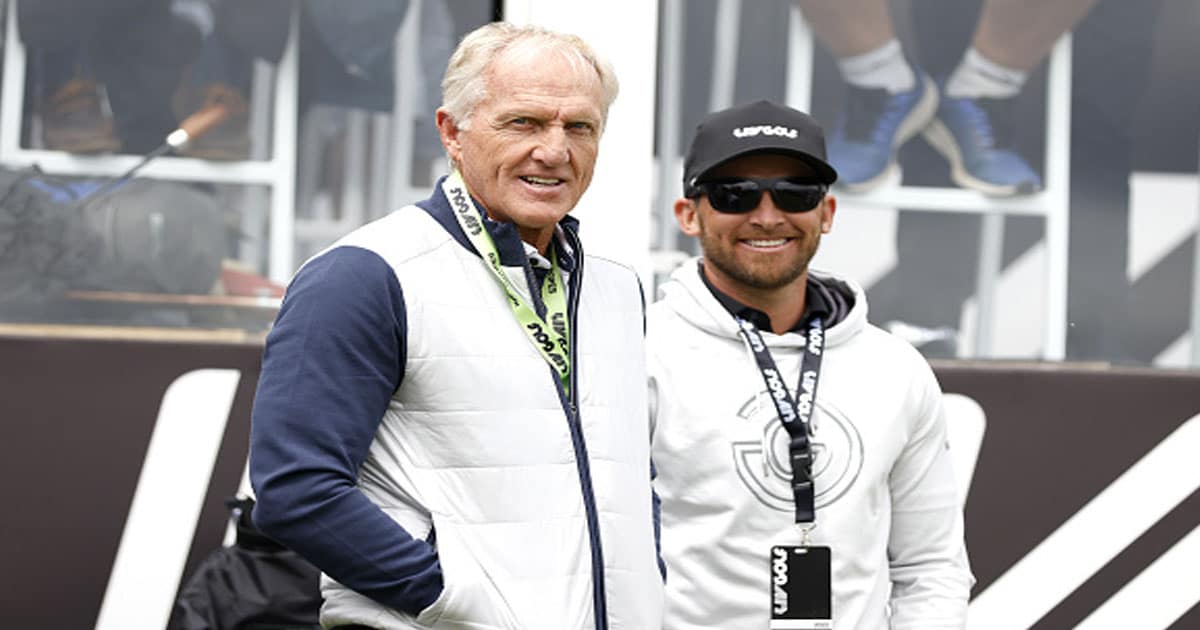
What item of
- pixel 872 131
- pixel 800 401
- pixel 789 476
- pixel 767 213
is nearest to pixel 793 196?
pixel 767 213

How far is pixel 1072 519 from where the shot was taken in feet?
13.1

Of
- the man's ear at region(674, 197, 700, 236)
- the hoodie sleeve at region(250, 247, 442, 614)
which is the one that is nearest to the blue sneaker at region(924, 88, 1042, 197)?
the man's ear at region(674, 197, 700, 236)

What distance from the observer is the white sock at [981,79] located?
13.3 ft

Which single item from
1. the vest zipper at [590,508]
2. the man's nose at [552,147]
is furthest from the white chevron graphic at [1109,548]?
the man's nose at [552,147]

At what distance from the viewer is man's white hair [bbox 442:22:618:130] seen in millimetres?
2012

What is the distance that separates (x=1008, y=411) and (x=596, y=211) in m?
1.12

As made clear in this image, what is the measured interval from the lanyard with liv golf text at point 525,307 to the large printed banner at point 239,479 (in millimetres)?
1989

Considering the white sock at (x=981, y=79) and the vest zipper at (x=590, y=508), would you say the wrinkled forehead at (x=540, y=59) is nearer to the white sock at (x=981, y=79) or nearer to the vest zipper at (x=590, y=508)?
the vest zipper at (x=590, y=508)

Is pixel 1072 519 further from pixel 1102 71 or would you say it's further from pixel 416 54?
pixel 416 54

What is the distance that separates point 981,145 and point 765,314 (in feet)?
5.34

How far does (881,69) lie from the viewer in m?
4.06

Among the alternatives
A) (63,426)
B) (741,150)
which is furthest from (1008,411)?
(63,426)

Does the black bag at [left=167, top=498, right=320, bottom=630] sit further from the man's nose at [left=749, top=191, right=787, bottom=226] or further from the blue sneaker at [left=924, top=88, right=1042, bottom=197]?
the blue sneaker at [left=924, top=88, right=1042, bottom=197]

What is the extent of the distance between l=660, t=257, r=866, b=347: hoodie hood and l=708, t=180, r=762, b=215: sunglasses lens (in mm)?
134
